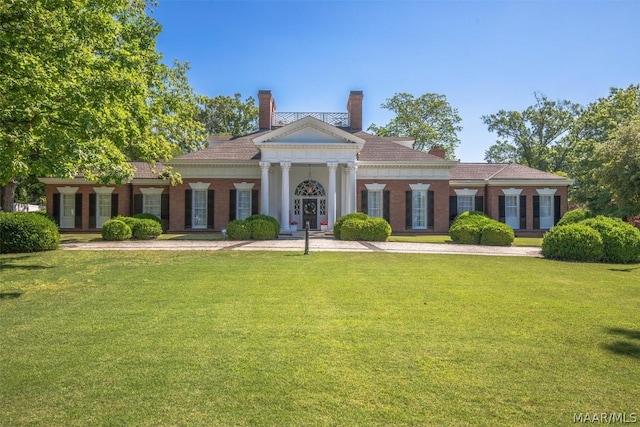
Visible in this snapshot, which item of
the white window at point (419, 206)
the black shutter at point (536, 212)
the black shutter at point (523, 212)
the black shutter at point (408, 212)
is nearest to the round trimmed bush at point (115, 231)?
the black shutter at point (408, 212)

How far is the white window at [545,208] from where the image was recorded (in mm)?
29125

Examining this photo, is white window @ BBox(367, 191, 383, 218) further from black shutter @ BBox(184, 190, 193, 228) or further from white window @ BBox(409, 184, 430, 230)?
black shutter @ BBox(184, 190, 193, 228)

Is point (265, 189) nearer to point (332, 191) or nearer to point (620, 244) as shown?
point (332, 191)

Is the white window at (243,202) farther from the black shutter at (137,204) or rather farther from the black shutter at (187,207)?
the black shutter at (137,204)

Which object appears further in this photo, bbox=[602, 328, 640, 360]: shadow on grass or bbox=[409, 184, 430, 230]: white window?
bbox=[409, 184, 430, 230]: white window

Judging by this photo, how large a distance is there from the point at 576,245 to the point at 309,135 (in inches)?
604

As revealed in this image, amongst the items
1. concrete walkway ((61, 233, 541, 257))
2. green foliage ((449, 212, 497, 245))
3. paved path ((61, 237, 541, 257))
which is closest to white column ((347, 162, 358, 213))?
green foliage ((449, 212, 497, 245))

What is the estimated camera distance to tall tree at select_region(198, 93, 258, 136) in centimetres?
4984

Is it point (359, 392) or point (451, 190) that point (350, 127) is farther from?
point (359, 392)

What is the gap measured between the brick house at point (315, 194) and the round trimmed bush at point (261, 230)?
3.90 metres

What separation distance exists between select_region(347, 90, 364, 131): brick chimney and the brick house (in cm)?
345

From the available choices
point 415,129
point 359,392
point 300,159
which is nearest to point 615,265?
point 359,392

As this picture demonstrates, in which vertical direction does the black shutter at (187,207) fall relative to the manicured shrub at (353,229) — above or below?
above

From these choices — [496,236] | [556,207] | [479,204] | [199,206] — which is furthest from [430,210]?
[199,206]
